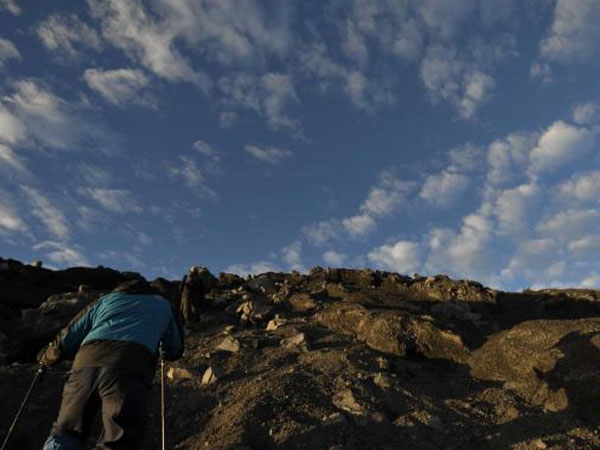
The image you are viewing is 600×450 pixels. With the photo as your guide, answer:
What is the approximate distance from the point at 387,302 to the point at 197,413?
389 inches

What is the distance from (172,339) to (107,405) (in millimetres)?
1505

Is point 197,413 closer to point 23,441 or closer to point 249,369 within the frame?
point 249,369

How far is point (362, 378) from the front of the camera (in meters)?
10.6

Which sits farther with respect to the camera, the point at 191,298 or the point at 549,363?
the point at 191,298

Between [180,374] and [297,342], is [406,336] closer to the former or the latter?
[297,342]

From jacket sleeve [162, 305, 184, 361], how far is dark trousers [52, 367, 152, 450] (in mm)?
1115

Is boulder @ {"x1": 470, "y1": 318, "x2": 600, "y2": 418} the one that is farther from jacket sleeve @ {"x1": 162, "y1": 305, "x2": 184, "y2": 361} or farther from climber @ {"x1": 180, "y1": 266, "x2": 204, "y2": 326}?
climber @ {"x1": 180, "y1": 266, "x2": 204, "y2": 326}

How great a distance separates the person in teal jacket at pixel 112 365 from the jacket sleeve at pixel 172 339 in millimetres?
81

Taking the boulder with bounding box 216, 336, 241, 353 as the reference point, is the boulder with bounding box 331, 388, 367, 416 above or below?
below

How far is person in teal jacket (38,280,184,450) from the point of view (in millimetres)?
5725

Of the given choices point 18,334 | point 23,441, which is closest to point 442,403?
point 23,441

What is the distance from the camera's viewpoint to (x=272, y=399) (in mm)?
9508

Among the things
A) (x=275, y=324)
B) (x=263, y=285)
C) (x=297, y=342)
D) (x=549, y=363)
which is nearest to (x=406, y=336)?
(x=297, y=342)

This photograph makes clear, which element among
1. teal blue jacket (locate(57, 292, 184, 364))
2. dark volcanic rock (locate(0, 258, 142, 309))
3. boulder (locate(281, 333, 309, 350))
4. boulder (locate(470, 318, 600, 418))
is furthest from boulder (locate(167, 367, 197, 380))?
dark volcanic rock (locate(0, 258, 142, 309))
